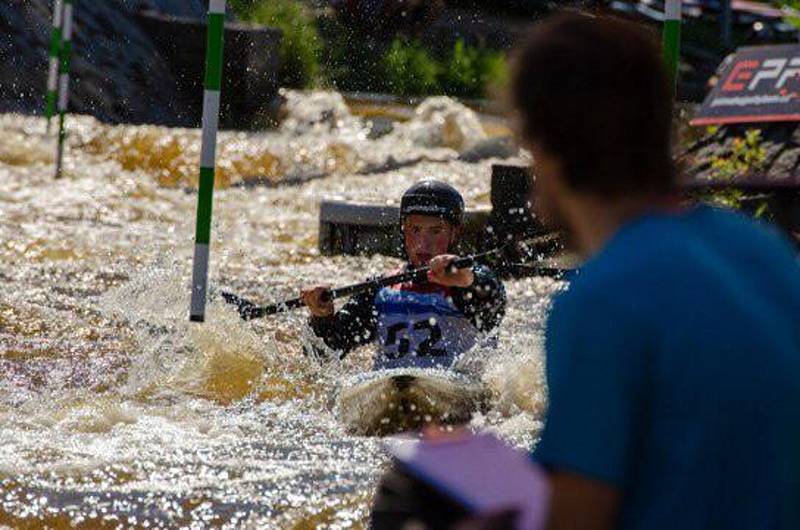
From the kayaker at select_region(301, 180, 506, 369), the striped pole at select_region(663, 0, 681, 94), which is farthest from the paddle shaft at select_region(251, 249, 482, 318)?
the striped pole at select_region(663, 0, 681, 94)

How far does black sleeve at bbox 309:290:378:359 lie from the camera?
6.20m

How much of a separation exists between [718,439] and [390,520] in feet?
1.23

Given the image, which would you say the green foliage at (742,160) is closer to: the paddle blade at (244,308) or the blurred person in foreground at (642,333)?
the paddle blade at (244,308)

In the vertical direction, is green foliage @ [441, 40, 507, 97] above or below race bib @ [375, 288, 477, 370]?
above

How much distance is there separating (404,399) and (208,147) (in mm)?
1261

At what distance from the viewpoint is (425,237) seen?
602 centimetres

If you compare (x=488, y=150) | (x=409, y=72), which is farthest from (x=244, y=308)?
(x=409, y=72)

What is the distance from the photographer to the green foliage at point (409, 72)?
64.2 feet

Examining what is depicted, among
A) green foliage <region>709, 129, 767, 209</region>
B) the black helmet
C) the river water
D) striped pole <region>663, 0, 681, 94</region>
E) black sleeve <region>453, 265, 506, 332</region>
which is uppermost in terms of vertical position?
striped pole <region>663, 0, 681, 94</region>

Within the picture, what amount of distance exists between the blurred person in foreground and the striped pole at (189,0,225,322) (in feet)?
14.0

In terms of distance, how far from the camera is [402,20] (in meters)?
22.2

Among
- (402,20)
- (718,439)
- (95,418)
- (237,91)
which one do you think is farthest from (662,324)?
(402,20)

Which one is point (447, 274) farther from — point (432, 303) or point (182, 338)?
point (182, 338)

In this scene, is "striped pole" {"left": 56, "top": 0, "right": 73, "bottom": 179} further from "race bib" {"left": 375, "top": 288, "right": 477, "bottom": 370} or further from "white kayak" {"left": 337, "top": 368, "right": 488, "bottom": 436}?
"white kayak" {"left": 337, "top": 368, "right": 488, "bottom": 436}
